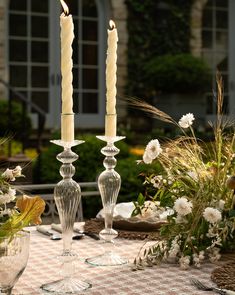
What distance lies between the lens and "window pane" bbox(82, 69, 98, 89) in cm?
888

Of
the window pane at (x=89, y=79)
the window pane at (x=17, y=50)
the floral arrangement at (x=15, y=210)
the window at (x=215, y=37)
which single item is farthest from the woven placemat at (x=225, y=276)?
the window at (x=215, y=37)

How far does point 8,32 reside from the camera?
8.38 meters

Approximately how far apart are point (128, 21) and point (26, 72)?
5.39ft

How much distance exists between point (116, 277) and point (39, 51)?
720 centimetres

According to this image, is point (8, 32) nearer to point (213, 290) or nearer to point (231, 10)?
point (231, 10)


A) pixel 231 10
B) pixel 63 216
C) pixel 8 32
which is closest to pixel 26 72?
pixel 8 32

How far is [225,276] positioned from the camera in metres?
1.54

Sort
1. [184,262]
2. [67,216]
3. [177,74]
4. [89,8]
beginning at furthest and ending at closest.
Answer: [89,8] → [177,74] → [184,262] → [67,216]

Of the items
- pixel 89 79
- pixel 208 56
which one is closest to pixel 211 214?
pixel 89 79

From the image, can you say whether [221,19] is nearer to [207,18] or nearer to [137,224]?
[207,18]

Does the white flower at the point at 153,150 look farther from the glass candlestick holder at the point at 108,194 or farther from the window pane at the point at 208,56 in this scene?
the window pane at the point at 208,56

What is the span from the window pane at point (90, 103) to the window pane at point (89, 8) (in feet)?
3.65

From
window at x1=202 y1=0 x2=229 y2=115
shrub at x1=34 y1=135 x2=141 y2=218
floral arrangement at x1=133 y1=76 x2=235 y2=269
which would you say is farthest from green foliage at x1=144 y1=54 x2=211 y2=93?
floral arrangement at x1=133 y1=76 x2=235 y2=269

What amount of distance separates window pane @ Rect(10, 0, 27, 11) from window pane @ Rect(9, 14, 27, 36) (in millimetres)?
106
